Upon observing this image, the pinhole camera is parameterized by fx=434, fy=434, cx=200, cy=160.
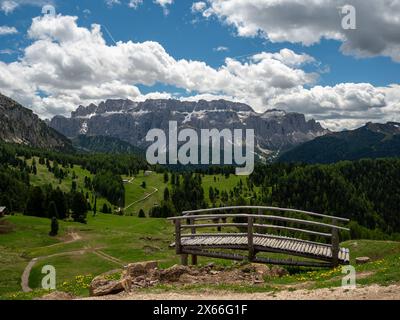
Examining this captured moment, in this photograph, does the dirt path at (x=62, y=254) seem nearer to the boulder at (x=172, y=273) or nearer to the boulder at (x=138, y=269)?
the boulder at (x=138, y=269)

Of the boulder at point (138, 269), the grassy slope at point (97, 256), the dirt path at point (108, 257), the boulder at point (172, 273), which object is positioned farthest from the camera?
the dirt path at point (108, 257)

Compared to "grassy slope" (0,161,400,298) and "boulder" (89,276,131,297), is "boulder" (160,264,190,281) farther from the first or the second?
"grassy slope" (0,161,400,298)

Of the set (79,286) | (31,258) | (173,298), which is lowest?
(31,258)

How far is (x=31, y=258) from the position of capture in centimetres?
8281

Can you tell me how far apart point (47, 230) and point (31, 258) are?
107 feet

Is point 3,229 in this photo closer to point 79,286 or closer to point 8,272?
point 8,272

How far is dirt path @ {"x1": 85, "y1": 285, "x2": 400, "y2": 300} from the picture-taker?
55.9 ft

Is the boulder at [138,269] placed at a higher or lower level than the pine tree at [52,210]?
higher

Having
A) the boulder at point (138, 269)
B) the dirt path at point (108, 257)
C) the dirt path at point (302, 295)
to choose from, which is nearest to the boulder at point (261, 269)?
the dirt path at point (302, 295)

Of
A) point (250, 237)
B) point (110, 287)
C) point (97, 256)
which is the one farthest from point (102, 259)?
point (110, 287)

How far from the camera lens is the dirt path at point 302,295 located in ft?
55.9

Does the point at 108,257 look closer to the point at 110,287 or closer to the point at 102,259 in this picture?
the point at 102,259
